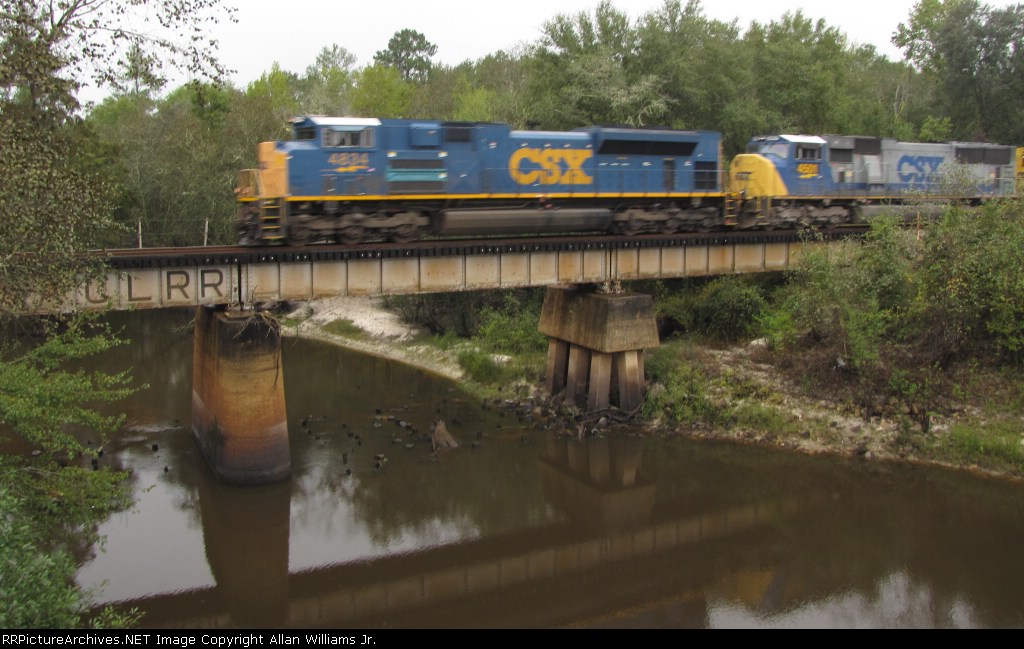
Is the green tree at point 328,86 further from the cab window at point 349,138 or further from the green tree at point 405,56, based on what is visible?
the cab window at point 349,138

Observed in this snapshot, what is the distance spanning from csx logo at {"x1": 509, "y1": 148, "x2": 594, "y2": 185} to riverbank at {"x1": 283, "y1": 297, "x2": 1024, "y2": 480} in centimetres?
681

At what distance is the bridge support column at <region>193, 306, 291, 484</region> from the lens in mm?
19078

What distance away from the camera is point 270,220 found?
20109 millimetres

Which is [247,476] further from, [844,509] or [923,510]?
[923,510]

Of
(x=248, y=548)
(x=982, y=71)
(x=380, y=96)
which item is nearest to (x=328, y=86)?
(x=380, y=96)

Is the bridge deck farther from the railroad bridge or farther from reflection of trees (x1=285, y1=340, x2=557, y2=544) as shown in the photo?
reflection of trees (x1=285, y1=340, x2=557, y2=544)

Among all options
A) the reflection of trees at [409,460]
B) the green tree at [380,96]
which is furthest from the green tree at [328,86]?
the reflection of trees at [409,460]

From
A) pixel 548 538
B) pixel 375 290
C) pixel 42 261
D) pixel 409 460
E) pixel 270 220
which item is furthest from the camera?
pixel 409 460

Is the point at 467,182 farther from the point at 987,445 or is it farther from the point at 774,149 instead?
the point at 987,445

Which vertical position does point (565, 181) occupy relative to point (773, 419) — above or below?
above

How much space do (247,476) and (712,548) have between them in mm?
10597

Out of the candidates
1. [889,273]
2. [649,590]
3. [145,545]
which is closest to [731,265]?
[889,273]

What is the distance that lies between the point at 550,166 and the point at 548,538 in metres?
10.7

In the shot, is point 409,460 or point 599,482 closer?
point 599,482
